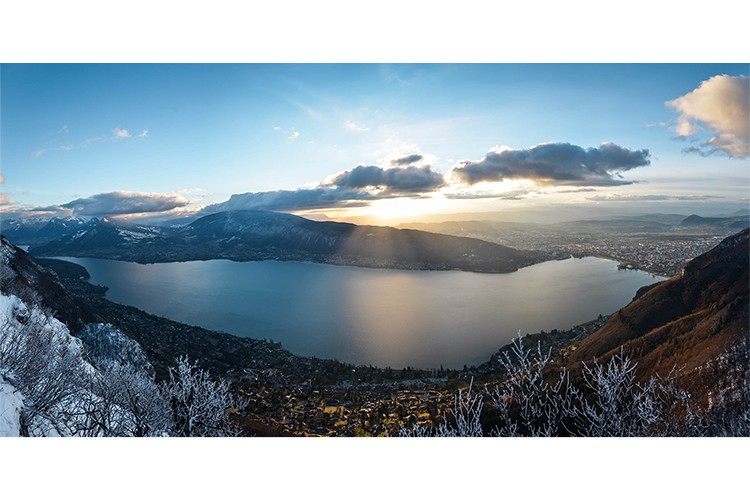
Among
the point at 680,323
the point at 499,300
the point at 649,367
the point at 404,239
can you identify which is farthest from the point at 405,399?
the point at 404,239

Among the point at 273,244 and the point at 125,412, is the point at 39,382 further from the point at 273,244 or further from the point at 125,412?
the point at 273,244

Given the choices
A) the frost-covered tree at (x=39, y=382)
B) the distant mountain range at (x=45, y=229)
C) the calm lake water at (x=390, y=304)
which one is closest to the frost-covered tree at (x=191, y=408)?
the frost-covered tree at (x=39, y=382)

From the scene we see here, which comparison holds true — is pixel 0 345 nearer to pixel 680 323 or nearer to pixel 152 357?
pixel 152 357

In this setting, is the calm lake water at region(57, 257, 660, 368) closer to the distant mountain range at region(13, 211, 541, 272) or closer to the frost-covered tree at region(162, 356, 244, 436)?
the distant mountain range at region(13, 211, 541, 272)

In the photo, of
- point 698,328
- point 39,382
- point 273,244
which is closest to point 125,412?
point 39,382

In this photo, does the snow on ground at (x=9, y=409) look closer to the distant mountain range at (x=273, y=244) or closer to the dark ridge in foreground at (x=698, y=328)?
the dark ridge in foreground at (x=698, y=328)

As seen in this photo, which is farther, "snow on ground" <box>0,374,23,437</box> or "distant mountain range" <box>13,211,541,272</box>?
"distant mountain range" <box>13,211,541,272</box>

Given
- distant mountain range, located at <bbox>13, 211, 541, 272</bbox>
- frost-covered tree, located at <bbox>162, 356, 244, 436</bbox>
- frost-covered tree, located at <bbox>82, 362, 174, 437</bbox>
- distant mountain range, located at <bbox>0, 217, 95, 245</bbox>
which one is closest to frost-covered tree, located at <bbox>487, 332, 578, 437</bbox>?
frost-covered tree, located at <bbox>162, 356, 244, 436</bbox>
